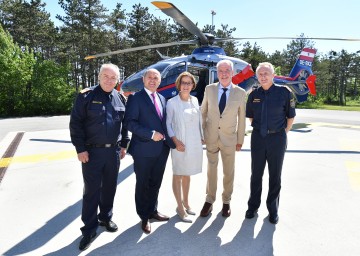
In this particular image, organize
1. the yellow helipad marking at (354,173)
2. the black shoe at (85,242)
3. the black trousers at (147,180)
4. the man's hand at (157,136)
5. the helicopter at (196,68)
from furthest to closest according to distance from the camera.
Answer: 1. the helicopter at (196,68)
2. the yellow helipad marking at (354,173)
3. the black trousers at (147,180)
4. the man's hand at (157,136)
5. the black shoe at (85,242)

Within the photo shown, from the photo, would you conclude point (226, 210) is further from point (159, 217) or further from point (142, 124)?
point (142, 124)

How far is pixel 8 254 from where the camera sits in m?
2.39

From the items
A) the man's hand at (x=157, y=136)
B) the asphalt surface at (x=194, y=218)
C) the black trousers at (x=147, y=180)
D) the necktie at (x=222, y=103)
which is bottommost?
the asphalt surface at (x=194, y=218)

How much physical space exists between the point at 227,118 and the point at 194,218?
3.86 ft

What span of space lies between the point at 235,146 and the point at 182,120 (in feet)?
2.36

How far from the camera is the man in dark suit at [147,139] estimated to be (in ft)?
8.87

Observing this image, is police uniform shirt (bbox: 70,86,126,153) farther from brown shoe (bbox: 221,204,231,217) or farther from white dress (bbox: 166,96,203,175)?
brown shoe (bbox: 221,204,231,217)

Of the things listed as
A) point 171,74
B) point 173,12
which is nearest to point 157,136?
point 173,12

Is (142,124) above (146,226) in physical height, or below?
above

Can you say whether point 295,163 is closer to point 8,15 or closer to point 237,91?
point 237,91

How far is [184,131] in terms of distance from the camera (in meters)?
2.95

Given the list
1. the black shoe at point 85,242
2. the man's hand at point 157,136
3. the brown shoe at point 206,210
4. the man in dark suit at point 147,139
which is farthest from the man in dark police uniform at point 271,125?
the black shoe at point 85,242

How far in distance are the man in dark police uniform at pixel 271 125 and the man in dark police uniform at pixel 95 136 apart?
1.47 meters

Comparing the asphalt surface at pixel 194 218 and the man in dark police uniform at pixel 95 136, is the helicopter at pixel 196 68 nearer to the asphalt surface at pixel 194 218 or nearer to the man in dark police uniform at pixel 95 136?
the asphalt surface at pixel 194 218
